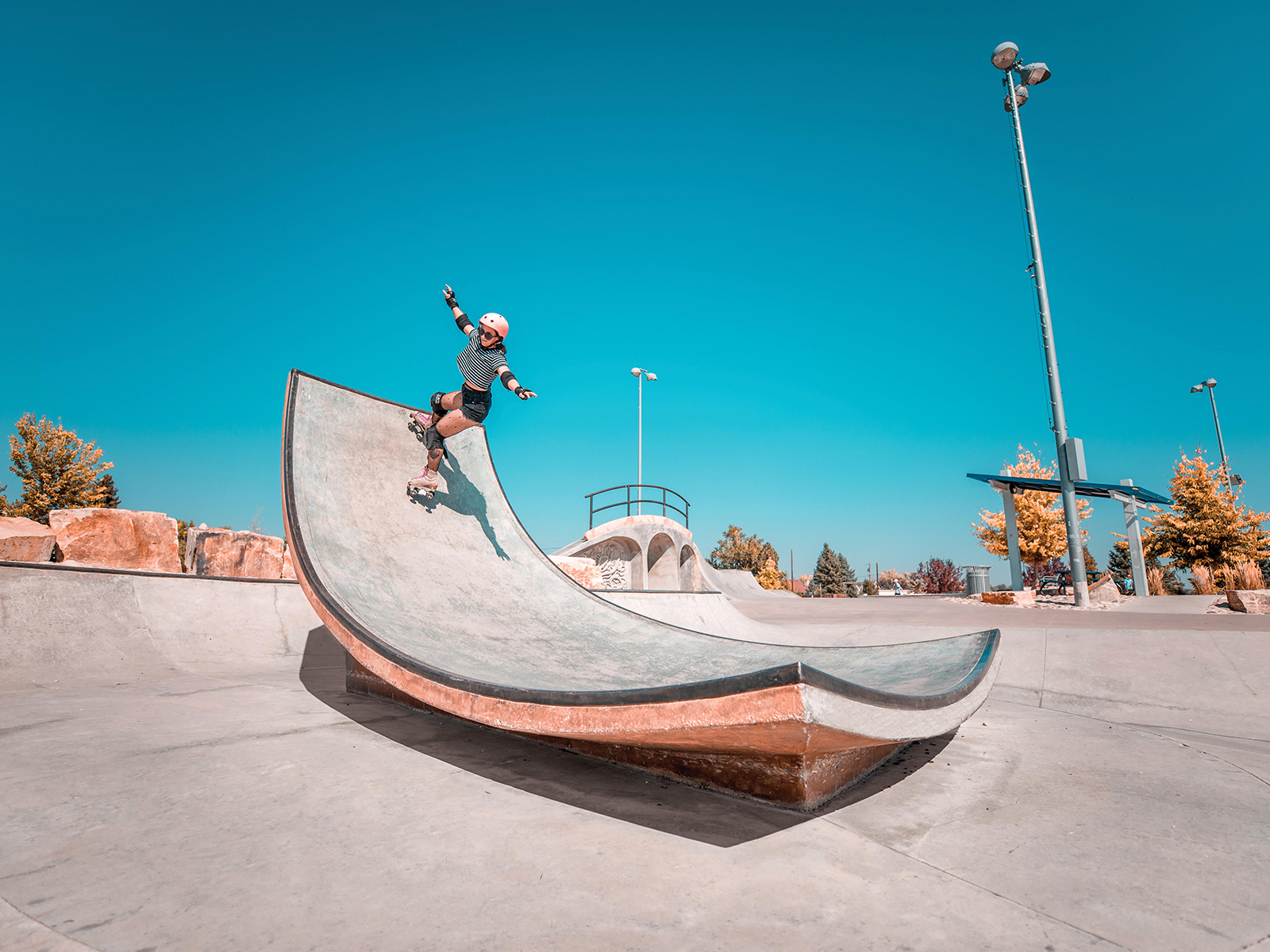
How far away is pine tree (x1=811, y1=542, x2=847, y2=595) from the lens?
1420 inches

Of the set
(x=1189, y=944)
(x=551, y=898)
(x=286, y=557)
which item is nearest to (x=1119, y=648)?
(x=1189, y=944)

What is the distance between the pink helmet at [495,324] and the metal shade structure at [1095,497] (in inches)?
601

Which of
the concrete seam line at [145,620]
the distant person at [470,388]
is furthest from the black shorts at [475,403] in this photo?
the concrete seam line at [145,620]

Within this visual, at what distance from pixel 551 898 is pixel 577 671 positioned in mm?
1814

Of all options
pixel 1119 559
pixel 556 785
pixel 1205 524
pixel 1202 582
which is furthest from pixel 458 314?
pixel 1119 559

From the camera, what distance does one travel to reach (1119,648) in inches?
215

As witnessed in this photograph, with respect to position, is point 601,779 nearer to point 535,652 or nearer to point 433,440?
point 535,652

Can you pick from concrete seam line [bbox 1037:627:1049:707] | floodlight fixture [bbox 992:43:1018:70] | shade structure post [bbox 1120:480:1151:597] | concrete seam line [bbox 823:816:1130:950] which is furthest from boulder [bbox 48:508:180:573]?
shade structure post [bbox 1120:480:1151:597]

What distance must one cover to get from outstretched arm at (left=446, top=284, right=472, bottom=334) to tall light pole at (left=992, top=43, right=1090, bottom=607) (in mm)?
10781

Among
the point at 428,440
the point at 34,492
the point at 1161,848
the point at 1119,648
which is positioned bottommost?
the point at 1161,848

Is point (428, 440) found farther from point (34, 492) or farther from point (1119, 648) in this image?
point (34, 492)

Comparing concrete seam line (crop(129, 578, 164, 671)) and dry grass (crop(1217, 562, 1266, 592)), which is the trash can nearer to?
dry grass (crop(1217, 562, 1266, 592))

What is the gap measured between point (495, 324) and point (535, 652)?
2.98 meters

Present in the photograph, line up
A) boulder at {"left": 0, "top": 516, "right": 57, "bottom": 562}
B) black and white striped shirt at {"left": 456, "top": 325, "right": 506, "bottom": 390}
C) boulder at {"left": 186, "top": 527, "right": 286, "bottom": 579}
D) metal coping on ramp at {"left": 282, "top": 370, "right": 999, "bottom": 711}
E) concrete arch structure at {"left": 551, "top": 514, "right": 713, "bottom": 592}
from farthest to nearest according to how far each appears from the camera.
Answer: concrete arch structure at {"left": 551, "top": 514, "right": 713, "bottom": 592}, boulder at {"left": 186, "top": 527, "right": 286, "bottom": 579}, boulder at {"left": 0, "top": 516, "right": 57, "bottom": 562}, black and white striped shirt at {"left": 456, "top": 325, "right": 506, "bottom": 390}, metal coping on ramp at {"left": 282, "top": 370, "right": 999, "bottom": 711}
